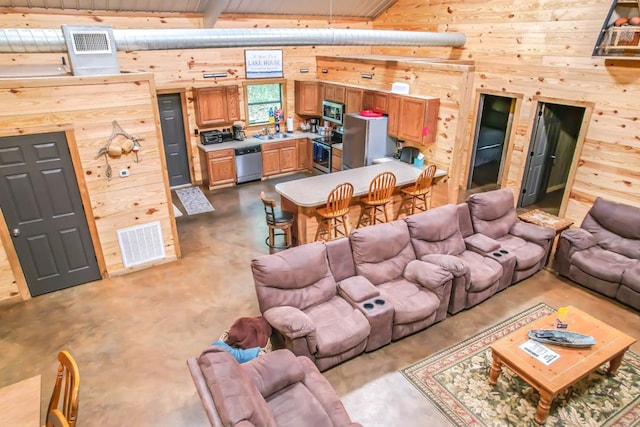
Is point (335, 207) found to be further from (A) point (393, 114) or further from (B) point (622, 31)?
(B) point (622, 31)

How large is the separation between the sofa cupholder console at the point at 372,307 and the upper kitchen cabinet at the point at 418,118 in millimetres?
3444

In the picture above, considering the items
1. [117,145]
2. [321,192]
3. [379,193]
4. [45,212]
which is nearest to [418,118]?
[379,193]

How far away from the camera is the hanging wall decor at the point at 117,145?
16.5 feet

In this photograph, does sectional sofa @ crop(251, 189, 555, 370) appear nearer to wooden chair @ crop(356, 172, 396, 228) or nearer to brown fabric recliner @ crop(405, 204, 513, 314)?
brown fabric recliner @ crop(405, 204, 513, 314)

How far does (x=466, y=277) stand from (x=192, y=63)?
6.82 meters

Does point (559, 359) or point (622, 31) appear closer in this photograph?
point (559, 359)

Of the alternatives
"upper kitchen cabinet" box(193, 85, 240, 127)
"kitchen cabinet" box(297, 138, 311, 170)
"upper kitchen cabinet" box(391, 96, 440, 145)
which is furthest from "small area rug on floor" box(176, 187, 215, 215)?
"upper kitchen cabinet" box(391, 96, 440, 145)

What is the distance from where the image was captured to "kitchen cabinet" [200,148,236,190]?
8398mm

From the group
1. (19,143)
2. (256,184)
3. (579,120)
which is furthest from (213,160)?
(579,120)

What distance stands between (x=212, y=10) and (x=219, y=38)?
7.47 ft

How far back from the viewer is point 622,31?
5.23m

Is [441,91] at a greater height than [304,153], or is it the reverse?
[441,91]

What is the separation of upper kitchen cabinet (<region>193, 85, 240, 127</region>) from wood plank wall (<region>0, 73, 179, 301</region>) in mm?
3121

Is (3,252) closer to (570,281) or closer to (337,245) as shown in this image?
(337,245)
